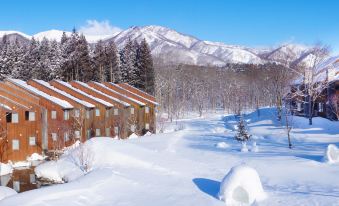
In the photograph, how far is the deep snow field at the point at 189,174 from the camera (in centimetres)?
1706

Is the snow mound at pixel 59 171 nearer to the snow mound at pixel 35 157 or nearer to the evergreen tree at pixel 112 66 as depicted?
the snow mound at pixel 35 157

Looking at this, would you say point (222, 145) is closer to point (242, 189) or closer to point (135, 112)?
point (242, 189)

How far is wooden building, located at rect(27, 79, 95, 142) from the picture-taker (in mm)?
42384

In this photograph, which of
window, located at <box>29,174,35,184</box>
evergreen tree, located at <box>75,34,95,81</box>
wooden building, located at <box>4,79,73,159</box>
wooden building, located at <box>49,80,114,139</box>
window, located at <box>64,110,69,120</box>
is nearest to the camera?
window, located at <box>29,174,35,184</box>

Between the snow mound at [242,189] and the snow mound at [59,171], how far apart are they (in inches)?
494

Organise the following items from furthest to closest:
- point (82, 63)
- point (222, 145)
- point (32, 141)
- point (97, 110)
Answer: point (82, 63)
point (97, 110)
point (32, 141)
point (222, 145)

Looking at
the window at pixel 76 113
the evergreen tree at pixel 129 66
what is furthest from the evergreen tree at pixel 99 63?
the window at pixel 76 113

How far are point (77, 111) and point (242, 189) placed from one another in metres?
29.3

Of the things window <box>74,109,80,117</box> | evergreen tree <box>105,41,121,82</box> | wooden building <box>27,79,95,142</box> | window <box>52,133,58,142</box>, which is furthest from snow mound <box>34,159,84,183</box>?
evergreen tree <box>105,41,121,82</box>

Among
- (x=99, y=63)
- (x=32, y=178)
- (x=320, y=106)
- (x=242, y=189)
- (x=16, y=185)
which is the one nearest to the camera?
(x=242, y=189)

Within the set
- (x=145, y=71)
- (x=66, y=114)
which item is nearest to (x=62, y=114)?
(x=66, y=114)

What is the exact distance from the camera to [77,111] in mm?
43125

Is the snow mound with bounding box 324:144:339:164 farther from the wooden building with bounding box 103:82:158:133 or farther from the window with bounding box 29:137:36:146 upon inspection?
the wooden building with bounding box 103:82:158:133

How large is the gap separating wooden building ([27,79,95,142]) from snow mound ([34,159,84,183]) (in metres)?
11.1
